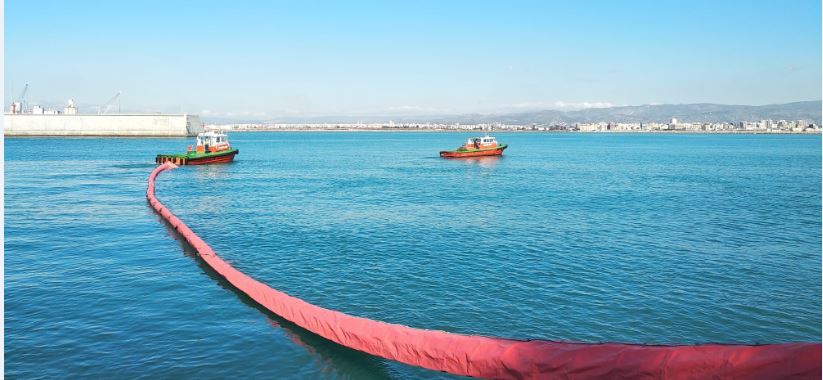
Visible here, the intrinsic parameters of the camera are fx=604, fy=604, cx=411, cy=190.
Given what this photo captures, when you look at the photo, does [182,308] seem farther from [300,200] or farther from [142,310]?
Result: [300,200]

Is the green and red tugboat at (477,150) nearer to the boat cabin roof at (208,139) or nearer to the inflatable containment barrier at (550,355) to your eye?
the boat cabin roof at (208,139)

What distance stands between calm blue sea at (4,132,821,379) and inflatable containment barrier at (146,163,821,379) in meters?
0.50

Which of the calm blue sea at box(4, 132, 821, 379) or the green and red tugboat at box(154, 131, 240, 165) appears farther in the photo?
the green and red tugboat at box(154, 131, 240, 165)

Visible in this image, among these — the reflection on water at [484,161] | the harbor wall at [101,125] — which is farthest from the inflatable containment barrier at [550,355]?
the harbor wall at [101,125]

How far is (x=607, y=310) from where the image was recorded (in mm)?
17656

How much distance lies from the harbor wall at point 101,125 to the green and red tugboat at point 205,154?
10124 cm

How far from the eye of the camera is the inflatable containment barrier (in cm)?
959

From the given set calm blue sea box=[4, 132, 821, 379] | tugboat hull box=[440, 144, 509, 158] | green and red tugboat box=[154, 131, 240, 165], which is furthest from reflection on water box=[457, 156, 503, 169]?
calm blue sea box=[4, 132, 821, 379]

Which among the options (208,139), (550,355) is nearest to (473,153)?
(208,139)

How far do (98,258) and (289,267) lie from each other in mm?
7754

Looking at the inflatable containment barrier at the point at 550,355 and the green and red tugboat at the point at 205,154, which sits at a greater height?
the green and red tugboat at the point at 205,154

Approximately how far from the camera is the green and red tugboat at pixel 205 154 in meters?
72.7

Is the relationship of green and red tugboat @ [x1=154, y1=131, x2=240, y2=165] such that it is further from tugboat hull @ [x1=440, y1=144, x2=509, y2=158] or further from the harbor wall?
the harbor wall

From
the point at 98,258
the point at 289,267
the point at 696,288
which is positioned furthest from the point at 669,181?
the point at 98,258
